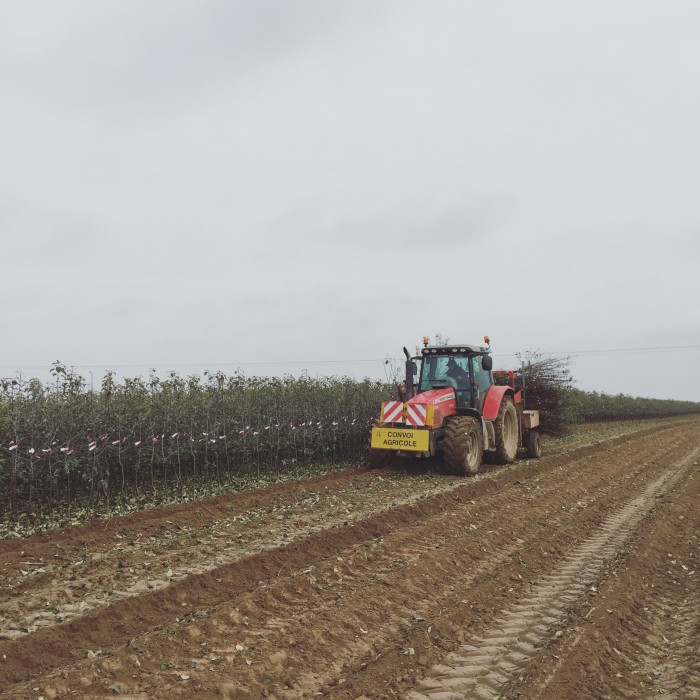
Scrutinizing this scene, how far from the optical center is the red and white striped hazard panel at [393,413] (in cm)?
1305

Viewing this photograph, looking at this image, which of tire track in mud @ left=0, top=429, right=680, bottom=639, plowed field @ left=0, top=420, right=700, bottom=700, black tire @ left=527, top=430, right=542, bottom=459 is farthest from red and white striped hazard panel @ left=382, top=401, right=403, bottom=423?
black tire @ left=527, top=430, right=542, bottom=459

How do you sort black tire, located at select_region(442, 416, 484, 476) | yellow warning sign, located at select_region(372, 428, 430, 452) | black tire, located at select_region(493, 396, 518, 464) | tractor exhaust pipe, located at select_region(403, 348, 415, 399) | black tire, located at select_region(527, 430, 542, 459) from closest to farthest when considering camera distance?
yellow warning sign, located at select_region(372, 428, 430, 452) < black tire, located at select_region(442, 416, 484, 476) < tractor exhaust pipe, located at select_region(403, 348, 415, 399) < black tire, located at select_region(493, 396, 518, 464) < black tire, located at select_region(527, 430, 542, 459)

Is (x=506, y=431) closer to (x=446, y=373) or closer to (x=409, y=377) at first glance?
(x=446, y=373)

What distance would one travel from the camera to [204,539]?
25.5 ft

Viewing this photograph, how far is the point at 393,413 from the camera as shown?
43.1ft

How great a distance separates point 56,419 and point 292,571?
6369mm

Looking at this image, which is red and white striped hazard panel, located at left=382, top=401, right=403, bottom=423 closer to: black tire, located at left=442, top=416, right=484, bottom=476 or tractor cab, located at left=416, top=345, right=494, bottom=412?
black tire, located at left=442, top=416, right=484, bottom=476

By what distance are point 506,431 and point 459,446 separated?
3404mm

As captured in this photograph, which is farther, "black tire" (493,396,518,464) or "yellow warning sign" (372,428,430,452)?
"black tire" (493,396,518,464)

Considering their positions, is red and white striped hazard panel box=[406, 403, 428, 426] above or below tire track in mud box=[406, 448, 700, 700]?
above

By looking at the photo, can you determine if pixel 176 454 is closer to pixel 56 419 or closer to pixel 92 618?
pixel 56 419

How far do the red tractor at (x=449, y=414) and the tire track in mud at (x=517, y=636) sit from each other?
16.0ft

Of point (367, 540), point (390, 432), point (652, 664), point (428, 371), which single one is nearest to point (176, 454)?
point (390, 432)

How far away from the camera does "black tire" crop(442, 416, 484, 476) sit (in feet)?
42.4
